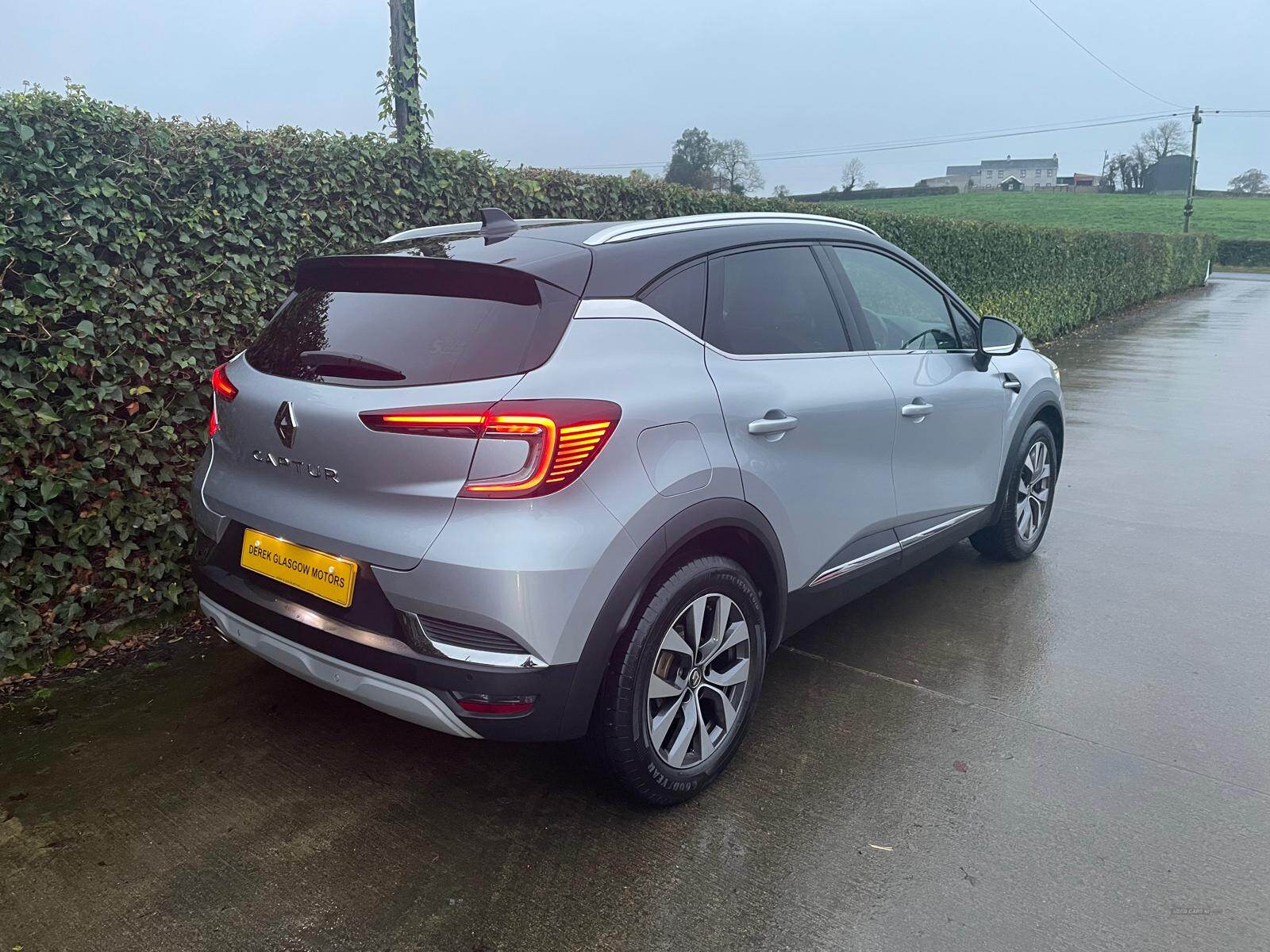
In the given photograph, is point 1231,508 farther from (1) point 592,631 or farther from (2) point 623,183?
(1) point 592,631

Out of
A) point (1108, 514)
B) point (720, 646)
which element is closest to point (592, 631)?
point (720, 646)

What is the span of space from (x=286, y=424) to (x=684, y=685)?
54.2 inches

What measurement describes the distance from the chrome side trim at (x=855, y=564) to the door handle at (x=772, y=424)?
2.01 feet

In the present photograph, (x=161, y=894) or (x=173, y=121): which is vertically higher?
(x=173, y=121)

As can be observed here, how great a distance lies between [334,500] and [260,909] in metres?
1.07

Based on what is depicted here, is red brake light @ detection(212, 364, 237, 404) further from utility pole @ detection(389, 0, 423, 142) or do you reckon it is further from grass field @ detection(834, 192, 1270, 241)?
grass field @ detection(834, 192, 1270, 241)

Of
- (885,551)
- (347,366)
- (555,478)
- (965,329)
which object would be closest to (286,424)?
(347,366)

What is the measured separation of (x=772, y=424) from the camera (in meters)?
2.95

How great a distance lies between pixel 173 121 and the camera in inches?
155

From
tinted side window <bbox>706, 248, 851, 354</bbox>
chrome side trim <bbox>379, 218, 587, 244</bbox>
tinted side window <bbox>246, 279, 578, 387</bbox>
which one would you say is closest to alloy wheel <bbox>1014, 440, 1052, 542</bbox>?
tinted side window <bbox>706, 248, 851, 354</bbox>

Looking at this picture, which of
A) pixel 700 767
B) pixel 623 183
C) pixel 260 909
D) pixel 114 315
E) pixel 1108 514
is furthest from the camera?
pixel 623 183

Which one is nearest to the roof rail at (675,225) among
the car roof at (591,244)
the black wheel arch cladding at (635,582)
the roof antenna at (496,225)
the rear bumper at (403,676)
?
the car roof at (591,244)

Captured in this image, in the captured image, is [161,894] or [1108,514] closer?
[161,894]

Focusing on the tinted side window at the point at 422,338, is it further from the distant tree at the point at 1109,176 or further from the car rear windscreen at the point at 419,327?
the distant tree at the point at 1109,176
